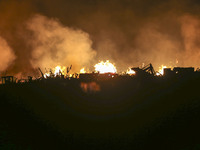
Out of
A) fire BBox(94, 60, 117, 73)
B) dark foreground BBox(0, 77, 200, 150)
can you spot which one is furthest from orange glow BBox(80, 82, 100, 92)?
fire BBox(94, 60, 117, 73)

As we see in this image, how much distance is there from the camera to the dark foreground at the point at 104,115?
448 inches

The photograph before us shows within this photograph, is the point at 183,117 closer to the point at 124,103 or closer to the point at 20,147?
the point at 124,103

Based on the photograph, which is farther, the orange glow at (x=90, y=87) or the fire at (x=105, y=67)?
the fire at (x=105, y=67)

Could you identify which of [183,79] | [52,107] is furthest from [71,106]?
[183,79]

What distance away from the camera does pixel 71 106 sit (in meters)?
15.8

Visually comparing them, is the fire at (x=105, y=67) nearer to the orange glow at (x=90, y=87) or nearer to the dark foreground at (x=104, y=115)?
the dark foreground at (x=104, y=115)

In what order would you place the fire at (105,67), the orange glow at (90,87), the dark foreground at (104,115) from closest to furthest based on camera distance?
the dark foreground at (104,115) < the orange glow at (90,87) < the fire at (105,67)

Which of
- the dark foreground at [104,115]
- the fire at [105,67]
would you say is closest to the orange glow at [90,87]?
the dark foreground at [104,115]

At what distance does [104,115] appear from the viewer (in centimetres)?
1448

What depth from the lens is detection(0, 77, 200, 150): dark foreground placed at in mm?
11383

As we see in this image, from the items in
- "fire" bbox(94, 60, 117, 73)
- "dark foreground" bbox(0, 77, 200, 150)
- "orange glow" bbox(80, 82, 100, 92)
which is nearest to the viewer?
"dark foreground" bbox(0, 77, 200, 150)

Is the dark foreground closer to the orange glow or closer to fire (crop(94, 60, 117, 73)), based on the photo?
the orange glow

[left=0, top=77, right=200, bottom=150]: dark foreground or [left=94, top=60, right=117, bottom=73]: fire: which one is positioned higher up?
[left=94, top=60, right=117, bottom=73]: fire

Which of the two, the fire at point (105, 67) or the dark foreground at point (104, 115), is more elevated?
the fire at point (105, 67)
